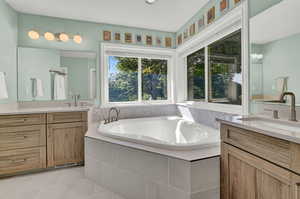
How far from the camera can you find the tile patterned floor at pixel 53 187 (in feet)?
5.81

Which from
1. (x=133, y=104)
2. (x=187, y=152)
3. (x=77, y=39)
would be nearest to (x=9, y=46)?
(x=77, y=39)

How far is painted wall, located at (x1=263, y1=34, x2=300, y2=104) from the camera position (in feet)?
4.15

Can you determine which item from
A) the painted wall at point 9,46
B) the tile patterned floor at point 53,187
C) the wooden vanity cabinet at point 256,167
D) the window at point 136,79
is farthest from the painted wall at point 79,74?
the wooden vanity cabinet at point 256,167

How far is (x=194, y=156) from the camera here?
1371mm

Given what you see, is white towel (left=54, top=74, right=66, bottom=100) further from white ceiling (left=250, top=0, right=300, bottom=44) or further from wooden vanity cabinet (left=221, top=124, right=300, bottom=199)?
white ceiling (left=250, top=0, right=300, bottom=44)

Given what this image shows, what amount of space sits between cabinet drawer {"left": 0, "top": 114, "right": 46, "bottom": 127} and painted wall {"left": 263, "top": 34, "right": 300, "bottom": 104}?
2.77 metres

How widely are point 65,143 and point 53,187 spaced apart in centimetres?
63

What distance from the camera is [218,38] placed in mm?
2258

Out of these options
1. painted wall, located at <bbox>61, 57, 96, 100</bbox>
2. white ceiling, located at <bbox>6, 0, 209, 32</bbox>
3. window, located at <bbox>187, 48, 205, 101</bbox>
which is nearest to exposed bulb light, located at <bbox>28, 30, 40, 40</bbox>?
white ceiling, located at <bbox>6, 0, 209, 32</bbox>

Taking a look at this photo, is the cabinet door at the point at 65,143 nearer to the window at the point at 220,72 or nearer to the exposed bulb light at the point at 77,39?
the exposed bulb light at the point at 77,39

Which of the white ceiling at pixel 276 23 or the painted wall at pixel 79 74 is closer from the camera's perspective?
the white ceiling at pixel 276 23

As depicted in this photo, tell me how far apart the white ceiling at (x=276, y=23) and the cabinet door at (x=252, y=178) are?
41.3 inches

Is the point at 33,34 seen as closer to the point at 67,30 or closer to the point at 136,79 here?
the point at 67,30

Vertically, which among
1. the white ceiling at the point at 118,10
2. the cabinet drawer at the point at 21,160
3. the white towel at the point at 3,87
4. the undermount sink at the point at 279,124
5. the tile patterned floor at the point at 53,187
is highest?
the white ceiling at the point at 118,10
